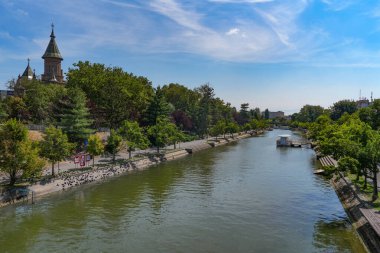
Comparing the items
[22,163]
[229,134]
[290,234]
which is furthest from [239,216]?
[229,134]

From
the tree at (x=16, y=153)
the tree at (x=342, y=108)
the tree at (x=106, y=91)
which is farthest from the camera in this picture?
the tree at (x=342, y=108)

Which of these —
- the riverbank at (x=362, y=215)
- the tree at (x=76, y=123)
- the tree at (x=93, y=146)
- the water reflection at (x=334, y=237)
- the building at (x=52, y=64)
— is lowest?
the water reflection at (x=334, y=237)

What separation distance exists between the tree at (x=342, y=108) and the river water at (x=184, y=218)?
11279cm

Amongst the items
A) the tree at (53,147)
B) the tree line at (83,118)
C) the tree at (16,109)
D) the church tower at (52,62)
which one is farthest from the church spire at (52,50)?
the tree at (53,147)

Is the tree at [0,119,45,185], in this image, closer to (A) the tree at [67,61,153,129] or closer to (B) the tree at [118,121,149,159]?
(B) the tree at [118,121,149,159]

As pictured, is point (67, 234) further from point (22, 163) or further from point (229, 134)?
point (229, 134)

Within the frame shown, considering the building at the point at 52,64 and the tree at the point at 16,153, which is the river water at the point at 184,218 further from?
the building at the point at 52,64

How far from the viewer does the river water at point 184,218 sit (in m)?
22.7

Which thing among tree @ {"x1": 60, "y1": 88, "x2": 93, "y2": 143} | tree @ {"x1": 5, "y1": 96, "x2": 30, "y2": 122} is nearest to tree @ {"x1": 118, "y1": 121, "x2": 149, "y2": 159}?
tree @ {"x1": 60, "y1": 88, "x2": 93, "y2": 143}

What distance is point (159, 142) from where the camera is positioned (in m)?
63.3

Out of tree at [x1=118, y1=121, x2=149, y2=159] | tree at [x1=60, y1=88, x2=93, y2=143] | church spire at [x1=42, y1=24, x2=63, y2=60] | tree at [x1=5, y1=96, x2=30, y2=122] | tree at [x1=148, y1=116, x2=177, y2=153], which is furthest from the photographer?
church spire at [x1=42, y1=24, x2=63, y2=60]

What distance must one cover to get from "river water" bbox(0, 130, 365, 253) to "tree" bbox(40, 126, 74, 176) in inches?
174

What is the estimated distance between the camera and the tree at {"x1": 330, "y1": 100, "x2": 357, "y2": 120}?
475ft

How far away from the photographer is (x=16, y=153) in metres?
31.9
